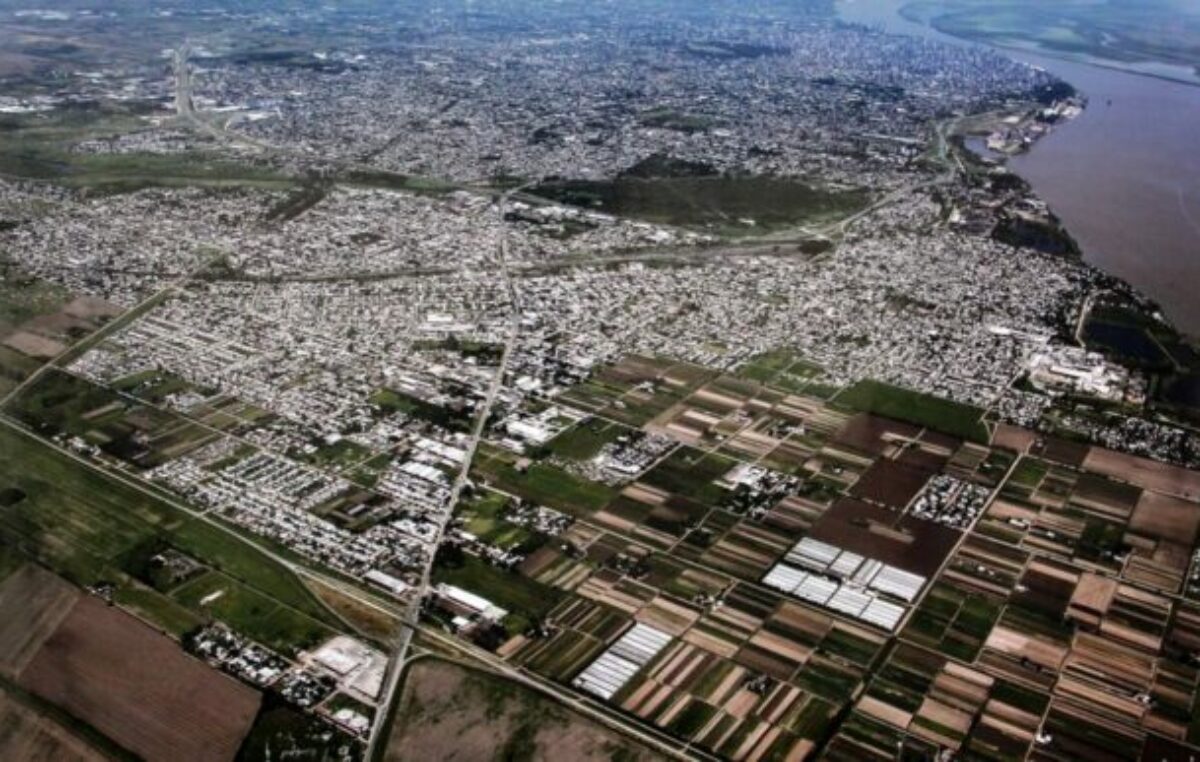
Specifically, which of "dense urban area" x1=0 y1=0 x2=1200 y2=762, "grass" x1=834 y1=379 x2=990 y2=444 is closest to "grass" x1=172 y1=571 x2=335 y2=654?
"dense urban area" x1=0 y1=0 x2=1200 y2=762

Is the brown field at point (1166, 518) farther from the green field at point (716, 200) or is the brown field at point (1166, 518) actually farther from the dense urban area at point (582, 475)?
the green field at point (716, 200)

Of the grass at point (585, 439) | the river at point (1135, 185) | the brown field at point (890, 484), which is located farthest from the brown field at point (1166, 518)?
the river at point (1135, 185)

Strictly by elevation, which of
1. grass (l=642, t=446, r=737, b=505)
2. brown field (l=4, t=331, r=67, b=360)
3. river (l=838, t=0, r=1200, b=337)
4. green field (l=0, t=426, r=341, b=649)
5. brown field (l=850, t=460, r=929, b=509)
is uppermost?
river (l=838, t=0, r=1200, b=337)

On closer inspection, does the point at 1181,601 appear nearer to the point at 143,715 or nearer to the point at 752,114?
the point at 143,715

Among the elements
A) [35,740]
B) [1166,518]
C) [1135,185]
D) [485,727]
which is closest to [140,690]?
[35,740]

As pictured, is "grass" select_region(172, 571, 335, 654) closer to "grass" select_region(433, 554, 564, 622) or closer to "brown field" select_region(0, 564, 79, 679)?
"brown field" select_region(0, 564, 79, 679)

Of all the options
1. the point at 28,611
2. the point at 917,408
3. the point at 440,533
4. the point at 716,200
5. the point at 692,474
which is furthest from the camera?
the point at 716,200

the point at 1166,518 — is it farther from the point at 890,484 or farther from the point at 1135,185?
the point at 1135,185
